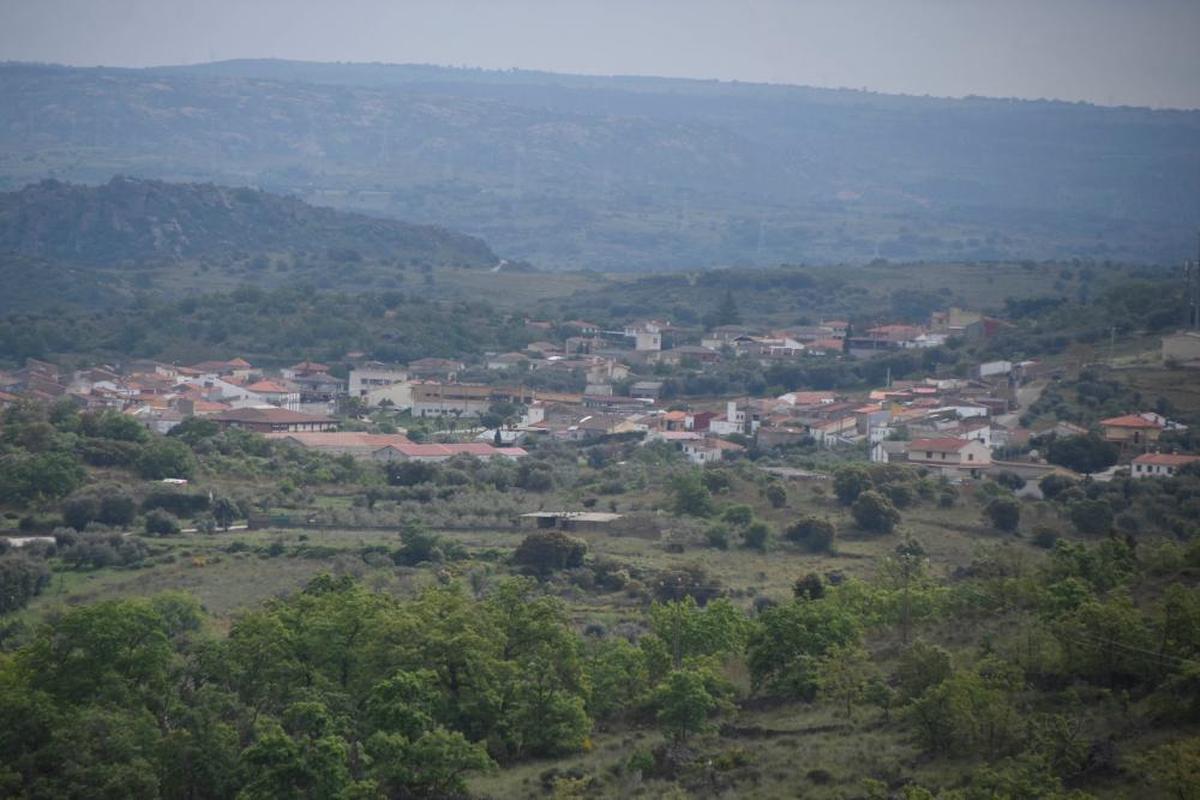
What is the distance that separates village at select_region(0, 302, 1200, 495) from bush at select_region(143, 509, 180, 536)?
32.6ft

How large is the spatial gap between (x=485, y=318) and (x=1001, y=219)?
115312 millimetres

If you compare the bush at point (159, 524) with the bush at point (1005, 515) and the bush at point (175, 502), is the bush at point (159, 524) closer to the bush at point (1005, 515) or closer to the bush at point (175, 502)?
the bush at point (175, 502)

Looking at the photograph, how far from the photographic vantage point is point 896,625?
2461cm

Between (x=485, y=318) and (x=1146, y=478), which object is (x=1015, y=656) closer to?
(x=1146, y=478)

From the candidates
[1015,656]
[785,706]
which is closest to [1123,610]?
[1015,656]

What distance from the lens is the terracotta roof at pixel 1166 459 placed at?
40.4 meters

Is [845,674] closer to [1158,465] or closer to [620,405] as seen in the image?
[1158,465]

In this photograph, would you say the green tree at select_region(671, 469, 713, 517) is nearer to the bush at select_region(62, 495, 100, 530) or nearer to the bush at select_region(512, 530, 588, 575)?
the bush at select_region(512, 530, 588, 575)

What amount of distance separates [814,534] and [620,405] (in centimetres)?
2159

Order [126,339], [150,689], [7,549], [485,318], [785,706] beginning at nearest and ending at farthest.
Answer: [150,689]
[785,706]
[7,549]
[126,339]
[485,318]

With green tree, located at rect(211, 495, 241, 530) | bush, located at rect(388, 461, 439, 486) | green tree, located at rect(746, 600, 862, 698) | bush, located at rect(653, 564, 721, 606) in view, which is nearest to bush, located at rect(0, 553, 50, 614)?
green tree, located at rect(211, 495, 241, 530)

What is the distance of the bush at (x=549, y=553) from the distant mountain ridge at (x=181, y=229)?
6742 centimetres

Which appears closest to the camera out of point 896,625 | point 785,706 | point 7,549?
point 785,706

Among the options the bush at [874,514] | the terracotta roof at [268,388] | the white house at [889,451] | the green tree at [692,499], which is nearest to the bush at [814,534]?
the bush at [874,514]
